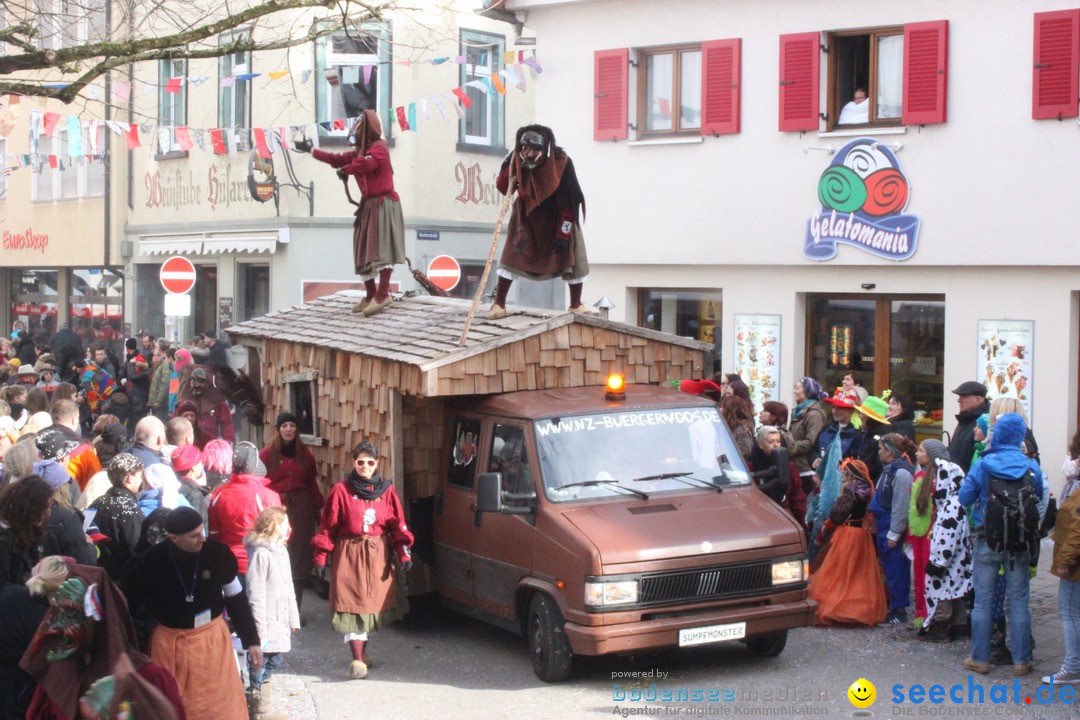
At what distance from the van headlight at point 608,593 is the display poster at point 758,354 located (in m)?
8.66

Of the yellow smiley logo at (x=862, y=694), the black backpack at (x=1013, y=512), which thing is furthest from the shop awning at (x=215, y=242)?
the black backpack at (x=1013, y=512)

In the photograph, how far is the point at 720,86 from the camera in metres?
17.1

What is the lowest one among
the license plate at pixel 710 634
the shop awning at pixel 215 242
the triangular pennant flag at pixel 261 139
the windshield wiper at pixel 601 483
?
the license plate at pixel 710 634

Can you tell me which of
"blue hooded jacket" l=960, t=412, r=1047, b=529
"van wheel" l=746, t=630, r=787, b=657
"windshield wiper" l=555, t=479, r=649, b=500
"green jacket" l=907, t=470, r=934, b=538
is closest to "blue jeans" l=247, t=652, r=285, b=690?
"windshield wiper" l=555, t=479, r=649, b=500

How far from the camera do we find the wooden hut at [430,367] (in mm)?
10156

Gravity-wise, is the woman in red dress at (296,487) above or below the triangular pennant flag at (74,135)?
below

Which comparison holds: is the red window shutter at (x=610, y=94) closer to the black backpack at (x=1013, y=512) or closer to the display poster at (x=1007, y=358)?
the display poster at (x=1007, y=358)

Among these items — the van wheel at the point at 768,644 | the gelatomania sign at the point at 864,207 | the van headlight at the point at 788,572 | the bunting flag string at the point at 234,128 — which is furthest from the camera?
the bunting flag string at the point at 234,128

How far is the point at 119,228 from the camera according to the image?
27.7 m

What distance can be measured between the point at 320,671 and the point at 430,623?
5.13 feet

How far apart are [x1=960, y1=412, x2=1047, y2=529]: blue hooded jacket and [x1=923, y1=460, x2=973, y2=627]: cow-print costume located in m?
0.75

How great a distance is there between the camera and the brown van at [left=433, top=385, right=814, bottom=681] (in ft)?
28.0

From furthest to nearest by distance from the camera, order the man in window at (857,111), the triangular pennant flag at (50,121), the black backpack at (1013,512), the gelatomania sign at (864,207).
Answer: the triangular pennant flag at (50,121), the man in window at (857,111), the gelatomania sign at (864,207), the black backpack at (1013,512)

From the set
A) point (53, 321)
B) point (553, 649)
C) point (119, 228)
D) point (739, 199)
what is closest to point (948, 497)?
point (553, 649)
